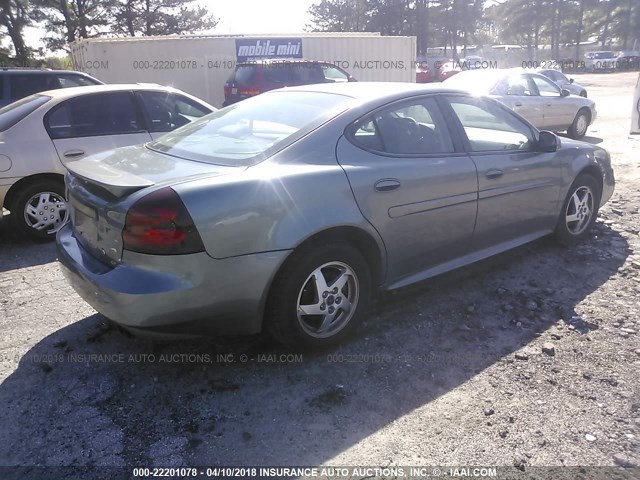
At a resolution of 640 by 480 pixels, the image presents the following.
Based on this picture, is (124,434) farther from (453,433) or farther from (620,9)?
(620,9)

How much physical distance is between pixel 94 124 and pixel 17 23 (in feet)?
105

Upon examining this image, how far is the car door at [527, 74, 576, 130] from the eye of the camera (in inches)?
424

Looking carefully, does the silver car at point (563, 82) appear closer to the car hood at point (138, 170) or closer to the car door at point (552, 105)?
the car door at point (552, 105)

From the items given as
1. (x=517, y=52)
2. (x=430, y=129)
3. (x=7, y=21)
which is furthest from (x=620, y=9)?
(x=430, y=129)

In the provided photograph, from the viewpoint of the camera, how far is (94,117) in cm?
558

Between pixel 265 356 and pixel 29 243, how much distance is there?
135 inches

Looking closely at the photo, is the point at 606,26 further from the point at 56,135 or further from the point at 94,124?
the point at 56,135

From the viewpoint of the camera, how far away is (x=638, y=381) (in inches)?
114

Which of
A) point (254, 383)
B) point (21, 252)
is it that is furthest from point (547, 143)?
point (21, 252)

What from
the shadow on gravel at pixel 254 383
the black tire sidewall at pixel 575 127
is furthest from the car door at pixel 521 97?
the shadow on gravel at pixel 254 383

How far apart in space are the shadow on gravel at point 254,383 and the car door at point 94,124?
2446 millimetres

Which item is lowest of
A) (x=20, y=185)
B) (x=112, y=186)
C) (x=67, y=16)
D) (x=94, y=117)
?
(x=20, y=185)

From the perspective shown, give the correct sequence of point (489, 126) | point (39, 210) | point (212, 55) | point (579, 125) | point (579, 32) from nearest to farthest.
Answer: point (489, 126), point (39, 210), point (579, 125), point (212, 55), point (579, 32)

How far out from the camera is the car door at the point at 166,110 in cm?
583
